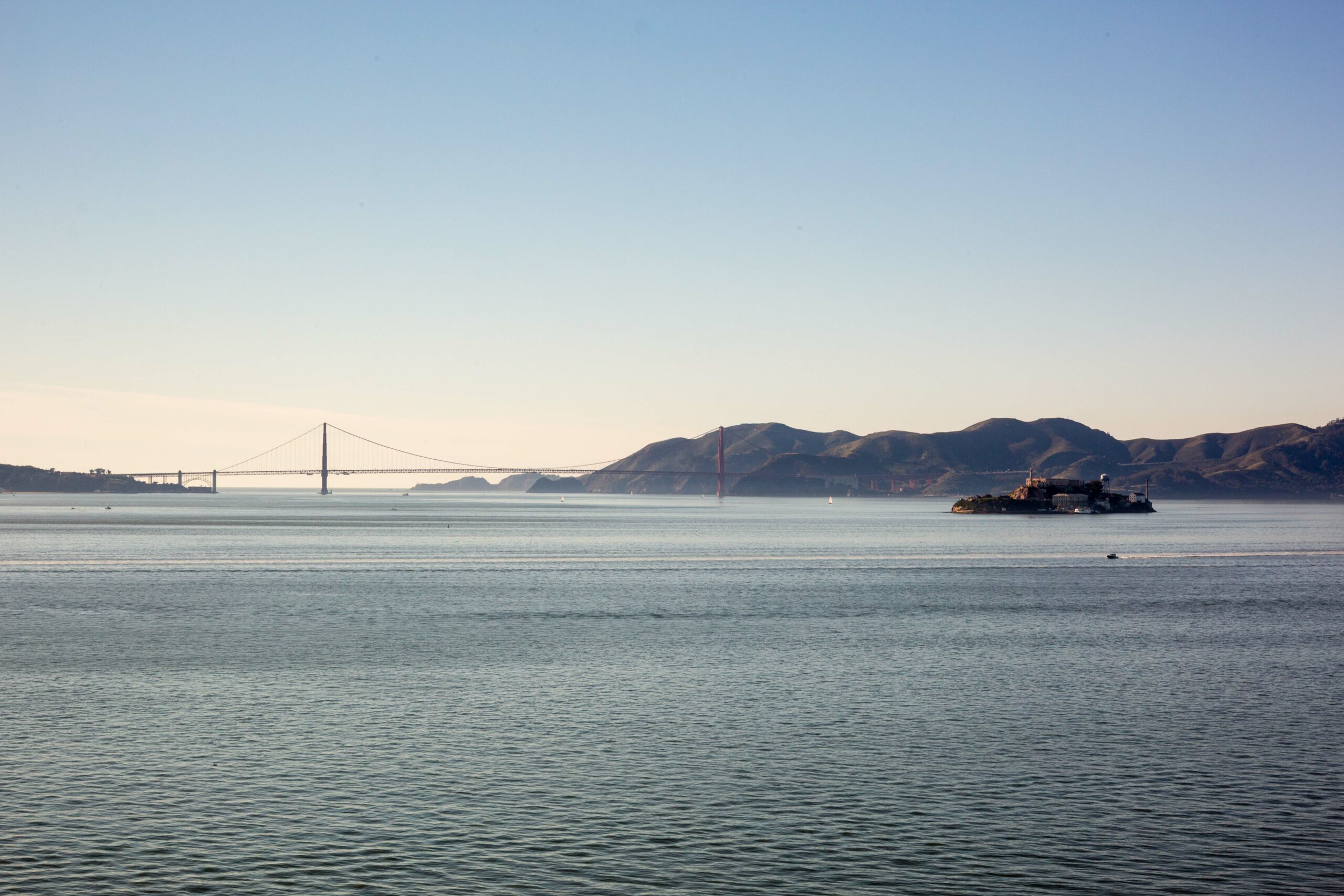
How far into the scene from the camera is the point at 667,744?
19906 mm

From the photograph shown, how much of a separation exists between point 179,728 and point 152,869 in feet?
27.0

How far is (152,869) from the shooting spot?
13148 millimetres

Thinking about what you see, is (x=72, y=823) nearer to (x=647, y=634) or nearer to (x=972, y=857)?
(x=972, y=857)

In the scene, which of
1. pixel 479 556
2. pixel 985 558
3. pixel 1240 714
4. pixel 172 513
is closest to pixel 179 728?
pixel 1240 714

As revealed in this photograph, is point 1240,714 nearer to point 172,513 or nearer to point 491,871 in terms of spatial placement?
point 491,871

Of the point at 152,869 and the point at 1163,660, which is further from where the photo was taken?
the point at 1163,660

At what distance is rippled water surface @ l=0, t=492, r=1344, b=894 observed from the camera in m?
13.5

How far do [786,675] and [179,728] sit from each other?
532 inches

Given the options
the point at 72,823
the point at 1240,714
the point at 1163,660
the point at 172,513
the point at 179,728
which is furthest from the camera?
the point at 172,513

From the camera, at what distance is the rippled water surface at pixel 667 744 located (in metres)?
13.5

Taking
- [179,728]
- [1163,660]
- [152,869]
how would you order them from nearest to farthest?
[152,869] < [179,728] < [1163,660]

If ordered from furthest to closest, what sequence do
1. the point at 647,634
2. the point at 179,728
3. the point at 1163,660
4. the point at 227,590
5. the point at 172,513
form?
1. the point at 172,513
2. the point at 227,590
3. the point at 647,634
4. the point at 1163,660
5. the point at 179,728

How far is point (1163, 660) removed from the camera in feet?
101

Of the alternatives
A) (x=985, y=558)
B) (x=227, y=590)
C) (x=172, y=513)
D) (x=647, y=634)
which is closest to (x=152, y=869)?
(x=647, y=634)
